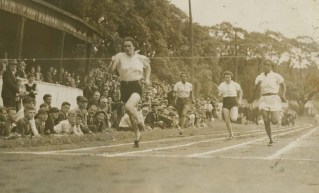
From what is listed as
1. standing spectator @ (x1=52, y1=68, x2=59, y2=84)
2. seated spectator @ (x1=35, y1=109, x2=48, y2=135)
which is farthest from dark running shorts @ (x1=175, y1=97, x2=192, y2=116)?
seated spectator @ (x1=35, y1=109, x2=48, y2=135)

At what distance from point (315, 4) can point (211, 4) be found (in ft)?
5.16

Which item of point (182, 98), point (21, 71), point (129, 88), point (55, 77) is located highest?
point (55, 77)

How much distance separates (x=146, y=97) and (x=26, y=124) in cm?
284

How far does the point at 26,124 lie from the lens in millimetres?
7105

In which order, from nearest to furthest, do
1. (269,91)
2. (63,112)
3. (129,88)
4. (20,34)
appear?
1. (129,88)
2. (269,91)
3. (63,112)
4. (20,34)

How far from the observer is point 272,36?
22.8 feet

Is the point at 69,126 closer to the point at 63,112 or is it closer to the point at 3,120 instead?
the point at 63,112

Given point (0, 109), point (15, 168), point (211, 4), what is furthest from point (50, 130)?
point (15, 168)

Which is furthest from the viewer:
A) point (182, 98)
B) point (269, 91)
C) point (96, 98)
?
point (182, 98)

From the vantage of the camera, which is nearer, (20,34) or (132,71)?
(132,71)

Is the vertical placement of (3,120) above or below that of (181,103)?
below

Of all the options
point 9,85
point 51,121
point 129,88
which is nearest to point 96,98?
point 51,121

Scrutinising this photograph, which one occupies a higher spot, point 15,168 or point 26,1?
point 26,1

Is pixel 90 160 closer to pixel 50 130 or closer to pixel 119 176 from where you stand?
pixel 119 176
